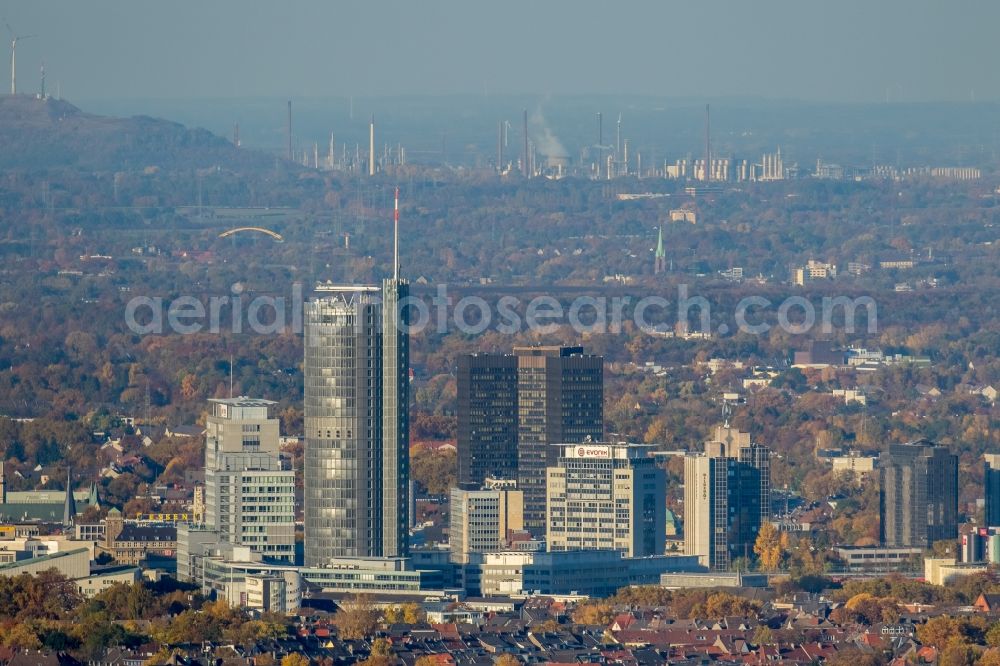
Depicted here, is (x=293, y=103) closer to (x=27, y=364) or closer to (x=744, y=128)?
(x=744, y=128)

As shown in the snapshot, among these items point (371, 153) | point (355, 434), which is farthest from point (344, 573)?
point (371, 153)

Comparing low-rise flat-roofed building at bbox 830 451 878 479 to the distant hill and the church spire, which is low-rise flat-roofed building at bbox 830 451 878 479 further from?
the distant hill

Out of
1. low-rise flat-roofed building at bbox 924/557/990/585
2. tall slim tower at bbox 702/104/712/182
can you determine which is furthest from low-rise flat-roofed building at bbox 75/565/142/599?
tall slim tower at bbox 702/104/712/182

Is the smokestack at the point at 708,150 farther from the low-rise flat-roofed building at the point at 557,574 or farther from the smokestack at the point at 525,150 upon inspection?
the low-rise flat-roofed building at the point at 557,574

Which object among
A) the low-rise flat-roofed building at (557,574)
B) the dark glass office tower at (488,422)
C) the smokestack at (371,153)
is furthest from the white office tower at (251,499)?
the smokestack at (371,153)

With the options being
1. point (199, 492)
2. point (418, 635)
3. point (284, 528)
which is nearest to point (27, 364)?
point (199, 492)

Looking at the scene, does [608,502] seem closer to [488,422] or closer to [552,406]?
[552,406]
